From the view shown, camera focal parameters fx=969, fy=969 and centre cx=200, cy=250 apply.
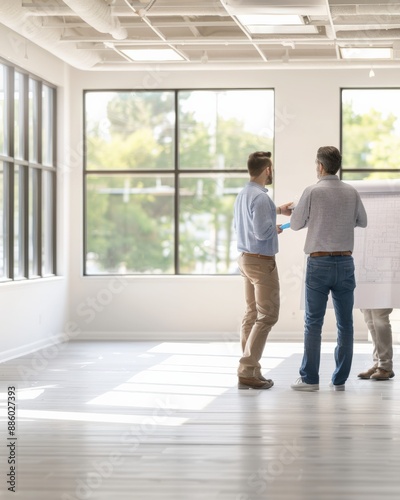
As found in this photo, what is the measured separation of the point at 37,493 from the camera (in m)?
4.13

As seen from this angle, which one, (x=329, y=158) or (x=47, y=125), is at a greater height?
(x=47, y=125)

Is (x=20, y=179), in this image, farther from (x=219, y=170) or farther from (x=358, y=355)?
(x=358, y=355)

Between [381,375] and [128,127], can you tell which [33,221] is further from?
[381,375]

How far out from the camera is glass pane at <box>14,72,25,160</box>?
9578 mm

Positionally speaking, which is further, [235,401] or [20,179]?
[20,179]

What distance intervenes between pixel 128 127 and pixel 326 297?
519 centimetres

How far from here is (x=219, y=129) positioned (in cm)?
1129

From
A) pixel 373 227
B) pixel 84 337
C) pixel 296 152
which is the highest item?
pixel 296 152

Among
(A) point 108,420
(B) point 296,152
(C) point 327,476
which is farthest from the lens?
(B) point 296,152

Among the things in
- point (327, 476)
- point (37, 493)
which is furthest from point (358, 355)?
point (37, 493)

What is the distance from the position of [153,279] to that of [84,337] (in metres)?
1.03

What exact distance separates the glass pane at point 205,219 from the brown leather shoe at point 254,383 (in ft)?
13.7

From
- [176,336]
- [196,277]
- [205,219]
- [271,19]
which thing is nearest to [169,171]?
[205,219]

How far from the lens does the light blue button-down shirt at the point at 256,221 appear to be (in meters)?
6.74
